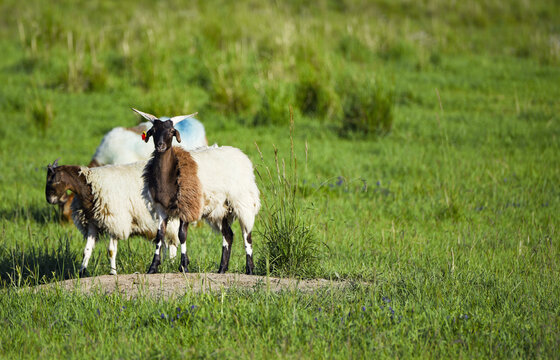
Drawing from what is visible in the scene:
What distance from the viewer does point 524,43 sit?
18922 millimetres

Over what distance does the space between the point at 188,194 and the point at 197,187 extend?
0.32 ft

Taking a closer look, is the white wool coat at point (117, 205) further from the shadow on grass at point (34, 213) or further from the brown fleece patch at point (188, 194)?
the shadow on grass at point (34, 213)

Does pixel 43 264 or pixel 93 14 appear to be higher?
pixel 93 14

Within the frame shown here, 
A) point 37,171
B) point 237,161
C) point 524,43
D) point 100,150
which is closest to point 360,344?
point 237,161

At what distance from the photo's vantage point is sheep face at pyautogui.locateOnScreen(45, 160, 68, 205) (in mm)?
6078

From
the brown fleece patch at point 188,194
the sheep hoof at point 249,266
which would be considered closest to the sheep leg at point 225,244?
the sheep hoof at point 249,266

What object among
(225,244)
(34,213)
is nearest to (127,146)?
(34,213)

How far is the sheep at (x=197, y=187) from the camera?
5613mm

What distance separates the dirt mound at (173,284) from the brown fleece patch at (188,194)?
50cm

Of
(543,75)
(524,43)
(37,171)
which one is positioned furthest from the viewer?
(524,43)

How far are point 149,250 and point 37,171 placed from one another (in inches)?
171

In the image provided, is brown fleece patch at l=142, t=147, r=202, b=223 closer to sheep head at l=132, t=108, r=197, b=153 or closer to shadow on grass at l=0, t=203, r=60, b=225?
sheep head at l=132, t=108, r=197, b=153

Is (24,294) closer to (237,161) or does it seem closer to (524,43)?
(237,161)

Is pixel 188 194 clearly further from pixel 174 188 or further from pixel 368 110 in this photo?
pixel 368 110
